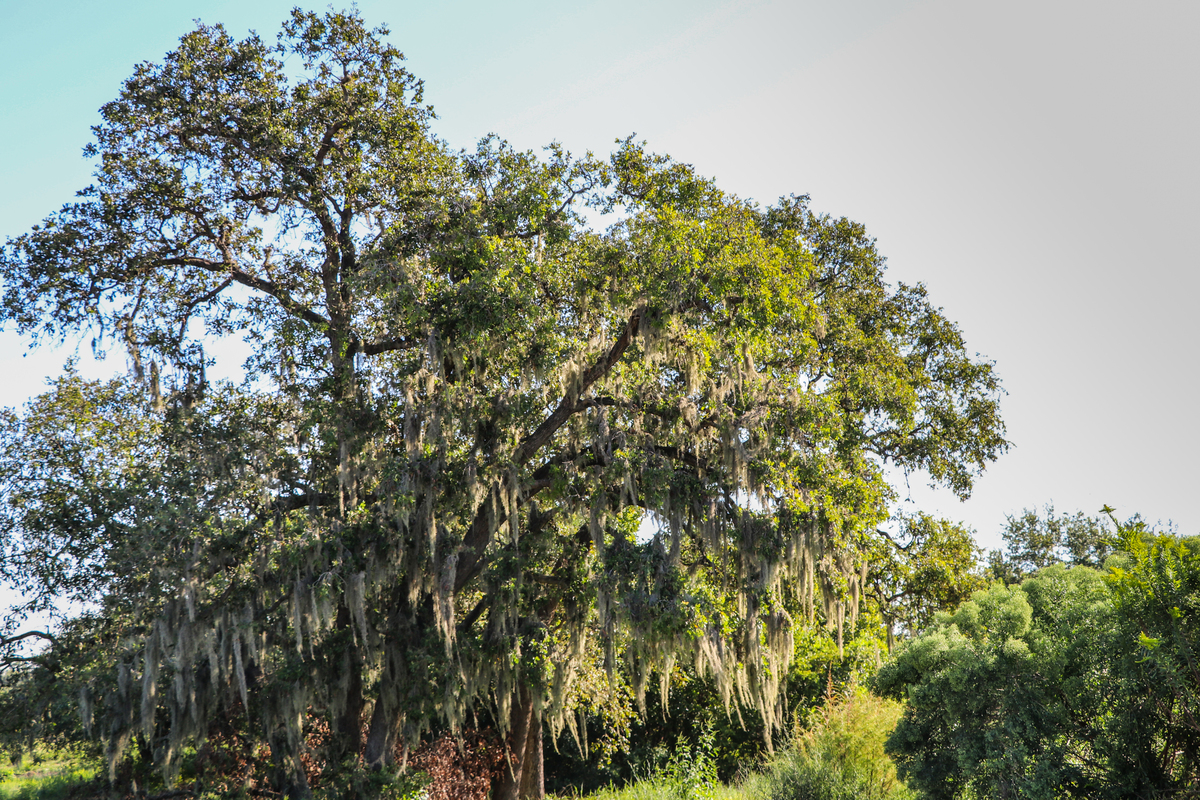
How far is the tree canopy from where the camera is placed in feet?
31.0

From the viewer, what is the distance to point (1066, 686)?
291 inches

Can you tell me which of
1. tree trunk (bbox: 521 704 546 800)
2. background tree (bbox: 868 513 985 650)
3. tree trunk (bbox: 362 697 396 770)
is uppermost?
background tree (bbox: 868 513 985 650)

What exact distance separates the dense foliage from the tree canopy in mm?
1635

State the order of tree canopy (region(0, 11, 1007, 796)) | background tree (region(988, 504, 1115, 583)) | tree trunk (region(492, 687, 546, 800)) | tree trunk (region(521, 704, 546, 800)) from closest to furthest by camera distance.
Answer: tree canopy (region(0, 11, 1007, 796)) → tree trunk (region(492, 687, 546, 800)) → tree trunk (region(521, 704, 546, 800)) → background tree (region(988, 504, 1115, 583))

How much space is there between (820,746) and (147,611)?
921 centimetres

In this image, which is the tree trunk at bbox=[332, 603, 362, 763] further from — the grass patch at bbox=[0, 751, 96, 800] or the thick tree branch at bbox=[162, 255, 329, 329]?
the thick tree branch at bbox=[162, 255, 329, 329]

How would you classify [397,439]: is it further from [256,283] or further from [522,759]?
[522,759]

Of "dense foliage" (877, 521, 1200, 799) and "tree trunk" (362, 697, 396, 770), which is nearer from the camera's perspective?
"dense foliage" (877, 521, 1200, 799)

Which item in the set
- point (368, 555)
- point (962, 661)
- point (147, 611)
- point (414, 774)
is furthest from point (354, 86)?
point (962, 661)

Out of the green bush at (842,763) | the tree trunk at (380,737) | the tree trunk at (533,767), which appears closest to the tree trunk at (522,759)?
the tree trunk at (533,767)

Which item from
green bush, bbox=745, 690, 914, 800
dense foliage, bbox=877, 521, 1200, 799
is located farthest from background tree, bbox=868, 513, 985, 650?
dense foliage, bbox=877, 521, 1200, 799

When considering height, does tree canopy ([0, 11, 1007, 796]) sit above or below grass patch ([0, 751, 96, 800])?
above

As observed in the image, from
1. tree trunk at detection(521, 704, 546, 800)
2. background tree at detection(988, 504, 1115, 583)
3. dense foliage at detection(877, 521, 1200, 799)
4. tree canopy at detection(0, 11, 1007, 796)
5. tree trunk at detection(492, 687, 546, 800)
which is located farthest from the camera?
background tree at detection(988, 504, 1115, 583)

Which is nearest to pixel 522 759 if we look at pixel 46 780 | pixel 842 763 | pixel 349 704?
pixel 349 704
